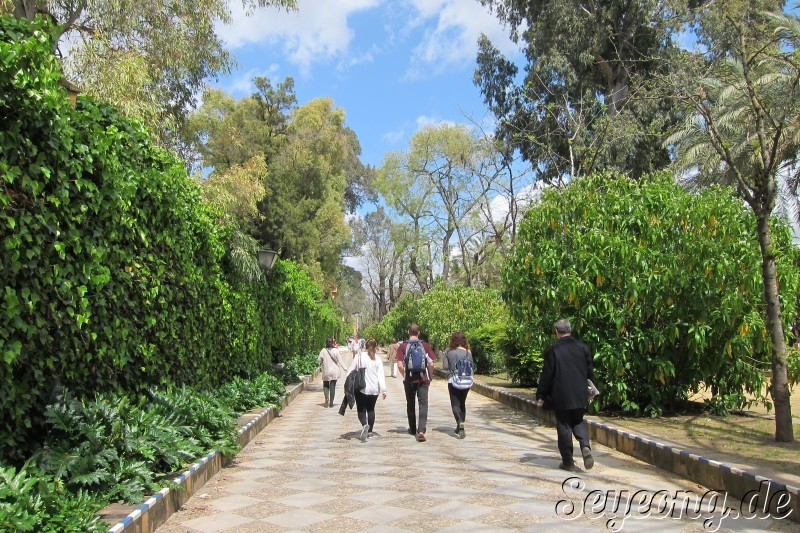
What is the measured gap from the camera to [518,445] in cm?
984

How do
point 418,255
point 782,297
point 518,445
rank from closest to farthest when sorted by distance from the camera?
point 518,445
point 782,297
point 418,255

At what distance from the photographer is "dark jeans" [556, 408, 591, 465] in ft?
25.2

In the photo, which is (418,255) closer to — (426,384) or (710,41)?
(710,41)

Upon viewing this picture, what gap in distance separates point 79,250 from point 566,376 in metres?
5.04

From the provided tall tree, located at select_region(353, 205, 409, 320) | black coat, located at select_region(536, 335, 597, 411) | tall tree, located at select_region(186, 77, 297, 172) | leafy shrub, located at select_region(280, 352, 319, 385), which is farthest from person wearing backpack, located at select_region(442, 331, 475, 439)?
tall tree, located at select_region(353, 205, 409, 320)

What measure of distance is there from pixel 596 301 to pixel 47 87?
8.41 meters

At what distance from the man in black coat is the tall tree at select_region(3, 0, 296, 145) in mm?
8413

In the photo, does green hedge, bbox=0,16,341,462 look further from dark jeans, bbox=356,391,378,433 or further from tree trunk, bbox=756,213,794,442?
tree trunk, bbox=756,213,794,442

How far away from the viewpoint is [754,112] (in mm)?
8898

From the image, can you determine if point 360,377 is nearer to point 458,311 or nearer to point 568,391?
point 568,391

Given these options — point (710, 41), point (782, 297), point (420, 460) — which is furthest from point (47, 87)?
point (710, 41)

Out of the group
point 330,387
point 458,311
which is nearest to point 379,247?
point 458,311

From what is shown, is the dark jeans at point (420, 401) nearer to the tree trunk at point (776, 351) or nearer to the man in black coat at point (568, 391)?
the man in black coat at point (568, 391)

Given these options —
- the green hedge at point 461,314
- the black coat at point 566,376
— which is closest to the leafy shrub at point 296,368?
the green hedge at point 461,314
